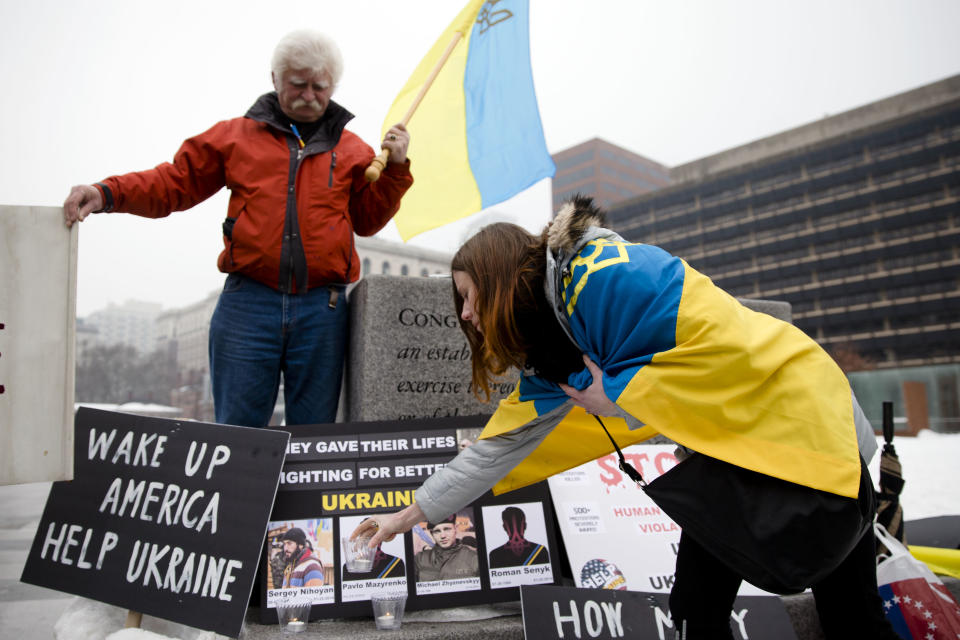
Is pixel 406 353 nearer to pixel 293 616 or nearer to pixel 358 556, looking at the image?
pixel 358 556

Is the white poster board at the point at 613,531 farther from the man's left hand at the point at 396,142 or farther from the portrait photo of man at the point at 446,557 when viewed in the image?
the man's left hand at the point at 396,142

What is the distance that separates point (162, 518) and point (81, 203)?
4.01ft

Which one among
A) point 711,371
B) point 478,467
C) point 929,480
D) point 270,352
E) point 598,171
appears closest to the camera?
point 711,371

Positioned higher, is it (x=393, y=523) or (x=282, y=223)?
(x=282, y=223)

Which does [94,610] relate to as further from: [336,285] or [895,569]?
[895,569]

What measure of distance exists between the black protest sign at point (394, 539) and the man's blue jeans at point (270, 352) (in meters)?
0.31

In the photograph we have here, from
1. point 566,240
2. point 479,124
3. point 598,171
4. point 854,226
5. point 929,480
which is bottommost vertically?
point 929,480

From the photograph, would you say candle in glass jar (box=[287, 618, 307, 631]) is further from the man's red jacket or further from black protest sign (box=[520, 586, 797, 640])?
the man's red jacket

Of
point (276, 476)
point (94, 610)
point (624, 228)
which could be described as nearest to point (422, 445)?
point (276, 476)

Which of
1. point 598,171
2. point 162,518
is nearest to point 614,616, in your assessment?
point 162,518

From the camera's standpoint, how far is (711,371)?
1571mm

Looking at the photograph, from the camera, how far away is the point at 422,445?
9.45ft

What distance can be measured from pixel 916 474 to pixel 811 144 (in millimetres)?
73087

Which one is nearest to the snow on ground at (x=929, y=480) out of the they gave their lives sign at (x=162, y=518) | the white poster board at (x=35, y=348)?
the they gave their lives sign at (x=162, y=518)
